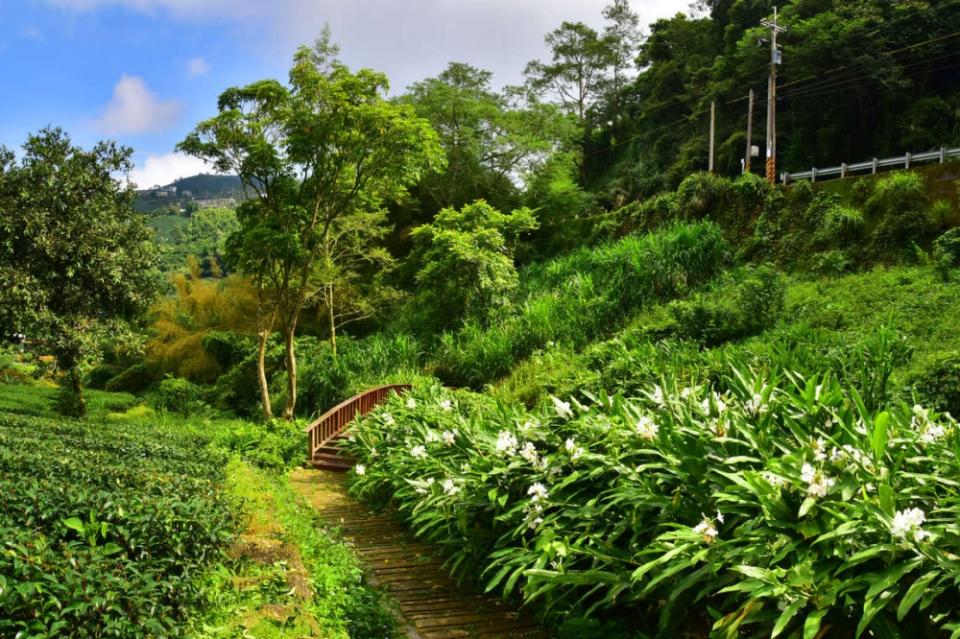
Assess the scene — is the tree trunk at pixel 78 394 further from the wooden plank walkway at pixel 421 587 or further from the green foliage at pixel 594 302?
the wooden plank walkway at pixel 421 587

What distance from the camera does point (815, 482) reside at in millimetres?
2684

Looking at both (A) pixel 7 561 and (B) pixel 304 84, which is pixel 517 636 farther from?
(B) pixel 304 84

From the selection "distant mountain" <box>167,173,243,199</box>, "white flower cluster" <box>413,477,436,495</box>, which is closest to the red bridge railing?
"white flower cluster" <box>413,477,436,495</box>

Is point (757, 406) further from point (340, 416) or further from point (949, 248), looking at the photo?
point (949, 248)

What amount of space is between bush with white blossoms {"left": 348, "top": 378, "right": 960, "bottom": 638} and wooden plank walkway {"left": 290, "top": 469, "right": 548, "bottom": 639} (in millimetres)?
190

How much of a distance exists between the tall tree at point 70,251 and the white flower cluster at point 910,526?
11369 mm

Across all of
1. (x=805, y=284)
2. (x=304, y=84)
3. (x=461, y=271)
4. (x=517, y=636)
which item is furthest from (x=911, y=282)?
(x=304, y=84)

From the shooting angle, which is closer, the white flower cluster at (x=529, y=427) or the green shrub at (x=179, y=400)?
the white flower cluster at (x=529, y=427)

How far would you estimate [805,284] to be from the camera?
1199 cm

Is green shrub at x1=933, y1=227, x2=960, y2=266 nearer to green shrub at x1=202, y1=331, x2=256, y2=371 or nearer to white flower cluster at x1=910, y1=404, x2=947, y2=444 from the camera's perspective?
white flower cluster at x1=910, y1=404, x2=947, y2=444

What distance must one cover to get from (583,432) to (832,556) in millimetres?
1810

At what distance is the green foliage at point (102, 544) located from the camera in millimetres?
2703

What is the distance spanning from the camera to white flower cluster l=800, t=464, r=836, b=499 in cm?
266

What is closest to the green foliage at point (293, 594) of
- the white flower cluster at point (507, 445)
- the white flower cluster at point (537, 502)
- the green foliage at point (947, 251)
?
the white flower cluster at point (537, 502)
